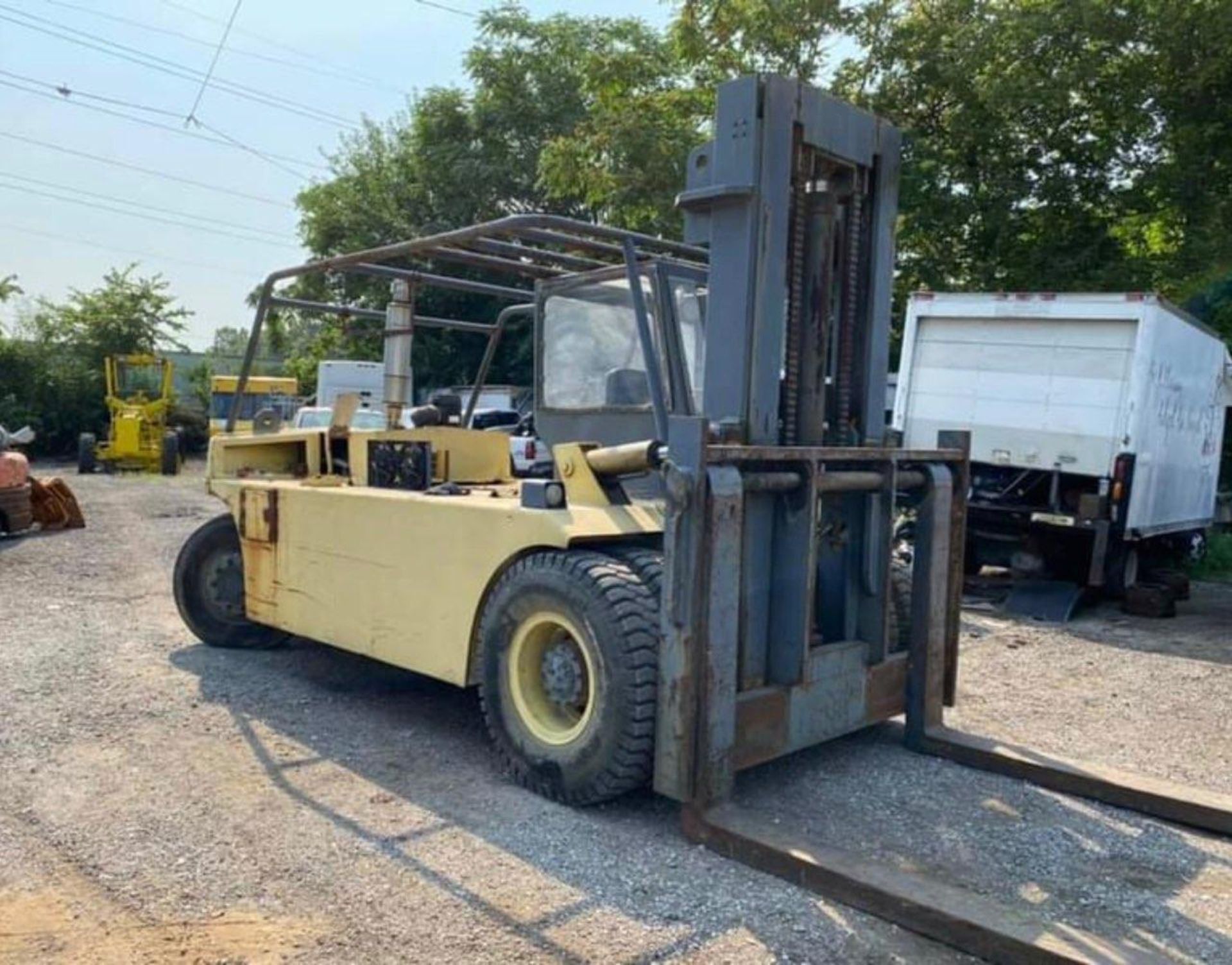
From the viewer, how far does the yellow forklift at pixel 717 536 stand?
3.75m

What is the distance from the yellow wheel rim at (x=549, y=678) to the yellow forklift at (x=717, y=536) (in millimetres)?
10

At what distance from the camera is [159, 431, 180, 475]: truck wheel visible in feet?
78.0

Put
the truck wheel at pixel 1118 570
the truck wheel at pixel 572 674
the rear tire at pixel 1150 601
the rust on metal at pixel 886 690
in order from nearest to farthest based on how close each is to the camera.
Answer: the truck wheel at pixel 572 674 < the rust on metal at pixel 886 690 < the rear tire at pixel 1150 601 < the truck wheel at pixel 1118 570

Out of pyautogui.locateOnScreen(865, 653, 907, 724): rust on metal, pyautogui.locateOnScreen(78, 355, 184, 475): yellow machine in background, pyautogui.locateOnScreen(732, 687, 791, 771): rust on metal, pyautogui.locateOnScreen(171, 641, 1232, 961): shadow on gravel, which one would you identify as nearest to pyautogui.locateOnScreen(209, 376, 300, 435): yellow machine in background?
pyautogui.locateOnScreen(78, 355, 184, 475): yellow machine in background

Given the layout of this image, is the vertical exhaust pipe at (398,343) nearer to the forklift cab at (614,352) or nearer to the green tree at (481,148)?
the forklift cab at (614,352)

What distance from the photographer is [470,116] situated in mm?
27906

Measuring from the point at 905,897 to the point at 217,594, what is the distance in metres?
5.15

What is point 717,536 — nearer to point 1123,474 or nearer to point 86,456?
point 1123,474

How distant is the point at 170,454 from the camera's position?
23.8m

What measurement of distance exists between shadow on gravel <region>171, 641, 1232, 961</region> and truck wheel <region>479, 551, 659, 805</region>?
0.56 feet

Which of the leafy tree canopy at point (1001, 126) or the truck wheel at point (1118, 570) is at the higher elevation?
the leafy tree canopy at point (1001, 126)

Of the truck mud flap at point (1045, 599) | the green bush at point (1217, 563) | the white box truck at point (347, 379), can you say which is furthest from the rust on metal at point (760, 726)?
the white box truck at point (347, 379)

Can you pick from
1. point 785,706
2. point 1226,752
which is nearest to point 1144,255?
point 1226,752

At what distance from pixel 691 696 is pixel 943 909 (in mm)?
1047
